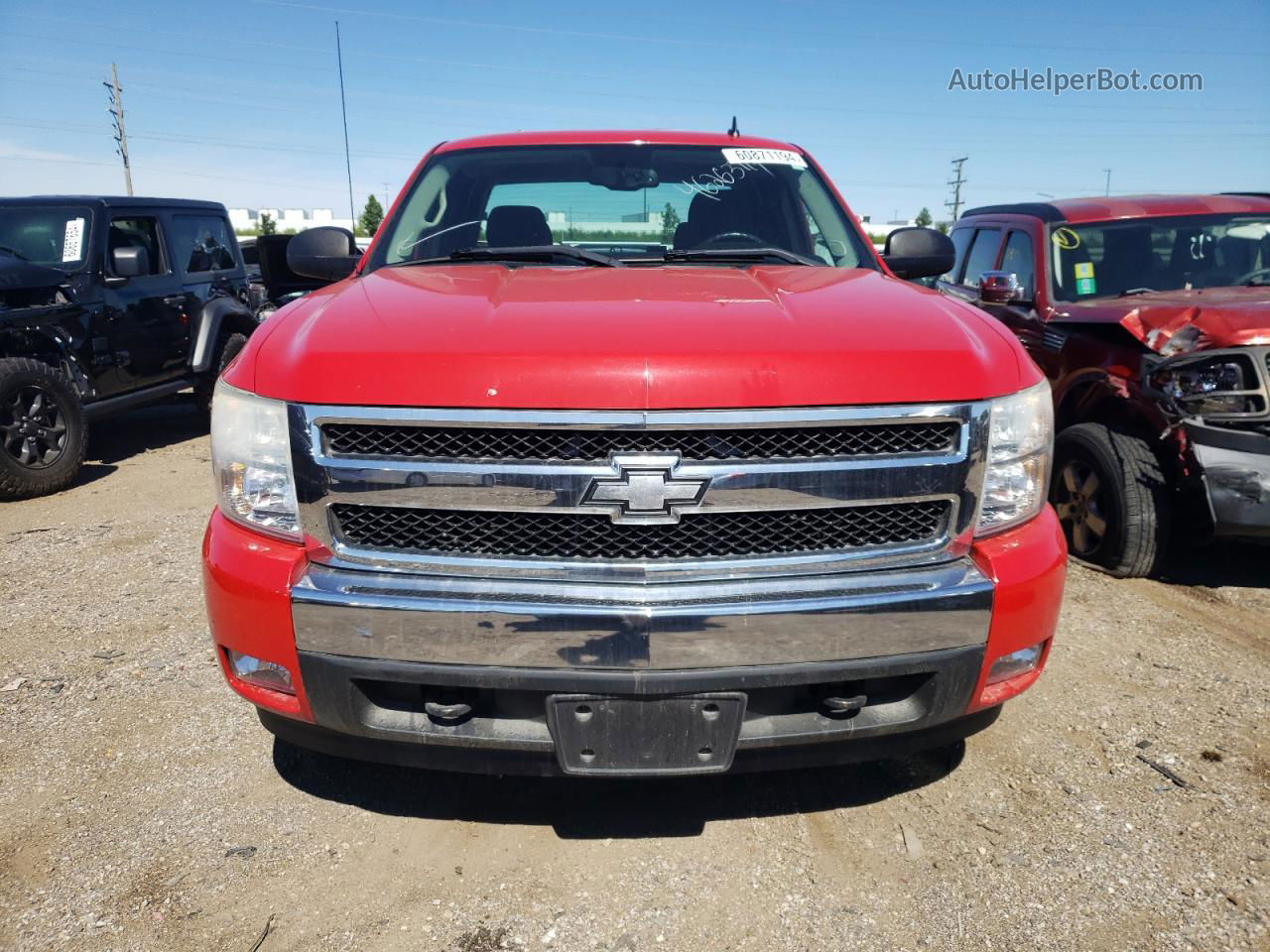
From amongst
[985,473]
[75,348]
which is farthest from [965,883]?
[75,348]

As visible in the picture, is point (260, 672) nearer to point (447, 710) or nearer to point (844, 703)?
point (447, 710)

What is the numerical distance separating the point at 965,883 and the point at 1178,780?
2.95ft

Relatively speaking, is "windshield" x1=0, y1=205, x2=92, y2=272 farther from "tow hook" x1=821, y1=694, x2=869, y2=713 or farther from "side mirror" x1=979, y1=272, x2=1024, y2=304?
"tow hook" x1=821, y1=694, x2=869, y2=713

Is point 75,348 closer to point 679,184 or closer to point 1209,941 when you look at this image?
point 679,184

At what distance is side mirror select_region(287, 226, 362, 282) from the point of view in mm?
3195

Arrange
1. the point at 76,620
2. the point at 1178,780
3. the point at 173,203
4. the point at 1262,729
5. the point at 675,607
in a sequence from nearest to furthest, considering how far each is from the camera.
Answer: the point at 675,607 < the point at 1178,780 < the point at 1262,729 < the point at 76,620 < the point at 173,203

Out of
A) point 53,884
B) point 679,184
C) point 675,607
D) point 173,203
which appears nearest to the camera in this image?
point 675,607

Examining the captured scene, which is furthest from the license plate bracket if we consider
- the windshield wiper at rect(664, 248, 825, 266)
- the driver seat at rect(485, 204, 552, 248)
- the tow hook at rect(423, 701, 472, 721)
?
the driver seat at rect(485, 204, 552, 248)

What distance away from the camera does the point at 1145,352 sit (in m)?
4.03

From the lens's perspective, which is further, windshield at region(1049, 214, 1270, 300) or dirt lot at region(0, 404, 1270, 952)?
windshield at region(1049, 214, 1270, 300)

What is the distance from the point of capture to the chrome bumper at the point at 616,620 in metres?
1.74

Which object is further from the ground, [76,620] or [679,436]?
[679,436]

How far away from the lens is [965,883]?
2.12 metres

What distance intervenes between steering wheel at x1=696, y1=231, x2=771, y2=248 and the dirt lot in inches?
72.1
